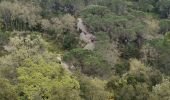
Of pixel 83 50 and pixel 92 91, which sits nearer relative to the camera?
pixel 92 91

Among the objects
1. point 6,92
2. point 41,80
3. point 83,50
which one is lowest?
point 83,50

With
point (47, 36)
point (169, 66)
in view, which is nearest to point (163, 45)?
point (169, 66)

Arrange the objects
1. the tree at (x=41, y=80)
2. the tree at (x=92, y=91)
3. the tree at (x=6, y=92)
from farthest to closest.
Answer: the tree at (x=92, y=91) < the tree at (x=41, y=80) < the tree at (x=6, y=92)

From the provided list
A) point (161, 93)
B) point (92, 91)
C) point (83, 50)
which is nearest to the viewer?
point (92, 91)

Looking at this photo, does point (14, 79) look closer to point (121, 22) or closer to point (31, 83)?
point (31, 83)

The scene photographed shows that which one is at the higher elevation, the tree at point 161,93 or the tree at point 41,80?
the tree at point 41,80

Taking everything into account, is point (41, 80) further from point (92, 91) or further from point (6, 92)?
point (6, 92)

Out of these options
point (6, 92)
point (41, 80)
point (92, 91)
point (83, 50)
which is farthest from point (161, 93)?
point (83, 50)

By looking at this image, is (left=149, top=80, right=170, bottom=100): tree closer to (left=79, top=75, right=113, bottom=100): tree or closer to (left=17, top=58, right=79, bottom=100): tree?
(left=79, top=75, right=113, bottom=100): tree

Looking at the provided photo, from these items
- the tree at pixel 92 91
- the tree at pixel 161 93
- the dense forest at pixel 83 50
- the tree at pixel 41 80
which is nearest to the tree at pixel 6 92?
the dense forest at pixel 83 50

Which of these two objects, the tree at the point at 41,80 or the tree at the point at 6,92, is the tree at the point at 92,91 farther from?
the tree at the point at 6,92
